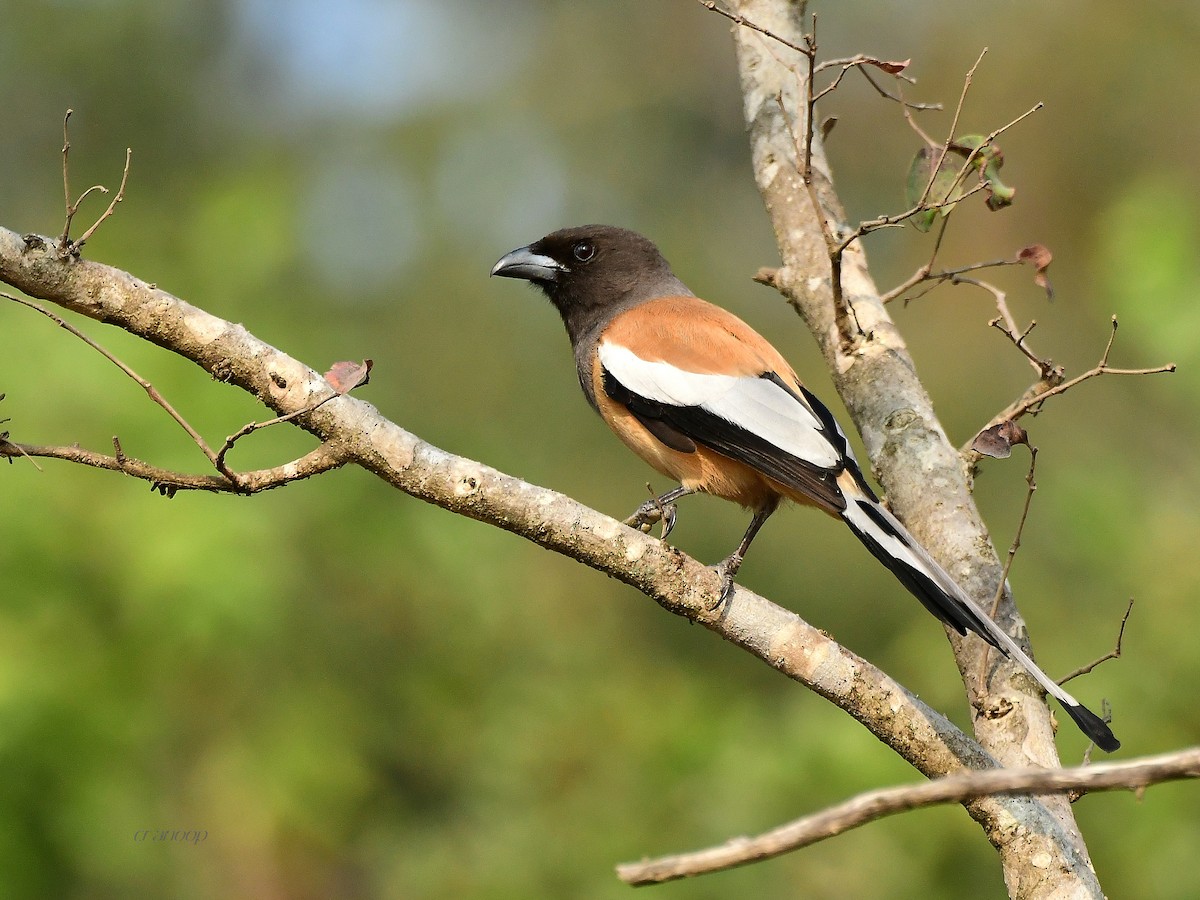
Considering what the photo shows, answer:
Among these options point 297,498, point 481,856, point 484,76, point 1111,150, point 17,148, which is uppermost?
point 484,76

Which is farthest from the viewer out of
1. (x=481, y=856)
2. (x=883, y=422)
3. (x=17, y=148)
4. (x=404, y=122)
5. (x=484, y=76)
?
(x=484, y=76)

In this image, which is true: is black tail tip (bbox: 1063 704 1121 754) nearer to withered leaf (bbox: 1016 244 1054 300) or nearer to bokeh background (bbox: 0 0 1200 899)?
withered leaf (bbox: 1016 244 1054 300)

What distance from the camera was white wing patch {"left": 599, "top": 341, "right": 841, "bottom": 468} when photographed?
3889 millimetres

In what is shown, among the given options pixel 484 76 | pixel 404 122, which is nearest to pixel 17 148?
pixel 404 122

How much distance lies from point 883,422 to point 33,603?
3.86 metres

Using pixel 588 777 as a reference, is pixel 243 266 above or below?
above

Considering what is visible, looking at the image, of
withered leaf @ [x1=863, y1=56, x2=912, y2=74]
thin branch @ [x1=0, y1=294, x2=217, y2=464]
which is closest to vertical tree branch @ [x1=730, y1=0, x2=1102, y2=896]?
withered leaf @ [x1=863, y1=56, x2=912, y2=74]

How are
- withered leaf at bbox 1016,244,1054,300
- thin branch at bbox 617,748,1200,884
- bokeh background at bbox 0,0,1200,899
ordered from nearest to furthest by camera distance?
thin branch at bbox 617,748,1200,884
withered leaf at bbox 1016,244,1054,300
bokeh background at bbox 0,0,1200,899

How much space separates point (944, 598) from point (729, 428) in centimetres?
107

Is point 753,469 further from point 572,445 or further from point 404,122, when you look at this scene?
point 404,122

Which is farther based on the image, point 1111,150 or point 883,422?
point 1111,150

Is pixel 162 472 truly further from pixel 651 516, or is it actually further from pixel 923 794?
pixel 923 794

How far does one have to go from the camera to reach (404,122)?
44.4 feet

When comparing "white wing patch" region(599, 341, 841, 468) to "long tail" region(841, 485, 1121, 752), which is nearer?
"long tail" region(841, 485, 1121, 752)
